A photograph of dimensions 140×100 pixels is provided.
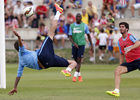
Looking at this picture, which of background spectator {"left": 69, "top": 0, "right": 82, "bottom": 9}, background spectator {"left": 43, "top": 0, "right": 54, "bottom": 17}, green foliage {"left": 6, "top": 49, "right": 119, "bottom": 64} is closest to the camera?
green foliage {"left": 6, "top": 49, "right": 119, "bottom": 64}

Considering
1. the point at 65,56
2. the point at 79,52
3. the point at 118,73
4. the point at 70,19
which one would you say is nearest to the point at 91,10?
the point at 70,19

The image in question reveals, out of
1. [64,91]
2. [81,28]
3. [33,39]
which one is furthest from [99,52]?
[64,91]

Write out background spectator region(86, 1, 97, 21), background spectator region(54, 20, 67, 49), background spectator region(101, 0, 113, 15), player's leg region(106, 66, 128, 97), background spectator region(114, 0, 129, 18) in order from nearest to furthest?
player's leg region(106, 66, 128, 97), background spectator region(54, 20, 67, 49), background spectator region(86, 1, 97, 21), background spectator region(101, 0, 113, 15), background spectator region(114, 0, 129, 18)

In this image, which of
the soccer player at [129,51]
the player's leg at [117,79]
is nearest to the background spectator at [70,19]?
the soccer player at [129,51]

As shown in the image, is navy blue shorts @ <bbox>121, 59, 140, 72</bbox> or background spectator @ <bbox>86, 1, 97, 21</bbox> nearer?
navy blue shorts @ <bbox>121, 59, 140, 72</bbox>

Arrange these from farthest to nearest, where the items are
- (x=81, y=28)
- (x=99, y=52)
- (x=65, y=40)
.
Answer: (x=65, y=40)
(x=99, y=52)
(x=81, y=28)

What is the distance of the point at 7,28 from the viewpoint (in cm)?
2678

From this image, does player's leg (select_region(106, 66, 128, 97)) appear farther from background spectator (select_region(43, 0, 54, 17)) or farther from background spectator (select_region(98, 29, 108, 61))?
background spectator (select_region(43, 0, 54, 17))

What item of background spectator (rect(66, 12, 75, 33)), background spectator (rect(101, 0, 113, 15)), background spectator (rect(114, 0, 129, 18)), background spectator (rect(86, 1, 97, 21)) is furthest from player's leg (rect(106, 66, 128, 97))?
background spectator (rect(114, 0, 129, 18))

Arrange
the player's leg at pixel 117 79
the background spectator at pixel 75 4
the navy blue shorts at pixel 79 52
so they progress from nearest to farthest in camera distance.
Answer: the player's leg at pixel 117 79
the navy blue shorts at pixel 79 52
the background spectator at pixel 75 4

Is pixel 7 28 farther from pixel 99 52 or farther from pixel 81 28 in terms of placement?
pixel 81 28

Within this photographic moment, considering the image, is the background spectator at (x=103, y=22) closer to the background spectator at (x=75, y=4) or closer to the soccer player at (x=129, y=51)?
the background spectator at (x=75, y=4)

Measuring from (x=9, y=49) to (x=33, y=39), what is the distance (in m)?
1.94

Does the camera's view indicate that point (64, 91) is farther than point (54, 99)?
Yes
